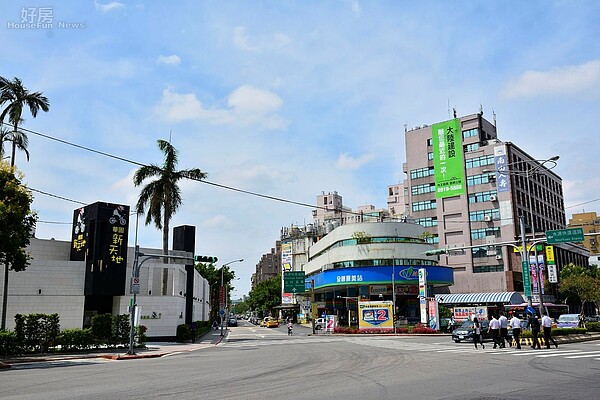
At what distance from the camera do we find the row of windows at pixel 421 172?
85.3m

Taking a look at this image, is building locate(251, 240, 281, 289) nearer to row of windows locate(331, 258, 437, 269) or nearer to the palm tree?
row of windows locate(331, 258, 437, 269)

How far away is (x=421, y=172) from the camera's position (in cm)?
8612

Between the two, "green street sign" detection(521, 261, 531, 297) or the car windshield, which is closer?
"green street sign" detection(521, 261, 531, 297)

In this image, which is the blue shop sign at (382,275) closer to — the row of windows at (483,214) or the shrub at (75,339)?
the row of windows at (483,214)

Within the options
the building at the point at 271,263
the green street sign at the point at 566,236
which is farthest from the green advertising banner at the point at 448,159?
the building at the point at 271,263

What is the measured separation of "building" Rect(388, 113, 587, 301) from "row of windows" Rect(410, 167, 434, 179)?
33mm

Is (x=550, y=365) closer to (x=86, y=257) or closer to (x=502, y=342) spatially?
(x=502, y=342)

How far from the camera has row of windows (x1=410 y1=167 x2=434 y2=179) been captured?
8531cm

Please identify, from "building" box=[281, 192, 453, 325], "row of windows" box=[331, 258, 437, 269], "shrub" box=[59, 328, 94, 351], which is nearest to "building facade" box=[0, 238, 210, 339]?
"shrub" box=[59, 328, 94, 351]

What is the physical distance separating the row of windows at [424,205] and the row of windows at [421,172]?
457 cm

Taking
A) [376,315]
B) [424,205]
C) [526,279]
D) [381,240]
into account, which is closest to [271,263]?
[424,205]

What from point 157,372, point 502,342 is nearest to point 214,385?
point 157,372

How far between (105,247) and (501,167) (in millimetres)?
59499

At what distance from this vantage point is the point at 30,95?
33.6 meters
